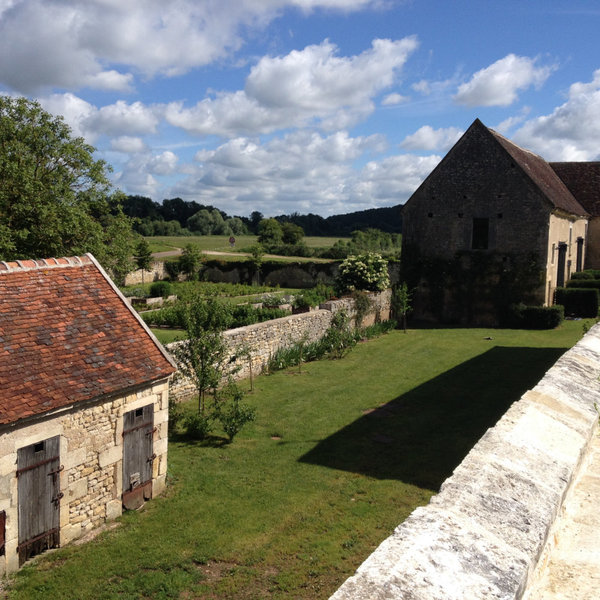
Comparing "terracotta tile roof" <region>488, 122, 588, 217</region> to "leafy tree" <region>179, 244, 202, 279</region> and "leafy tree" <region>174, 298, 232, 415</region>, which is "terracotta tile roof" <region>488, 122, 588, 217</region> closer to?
"leafy tree" <region>174, 298, 232, 415</region>

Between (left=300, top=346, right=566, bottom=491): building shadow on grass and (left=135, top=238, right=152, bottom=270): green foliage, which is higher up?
(left=135, top=238, right=152, bottom=270): green foliage

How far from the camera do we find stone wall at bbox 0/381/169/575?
7281 mm

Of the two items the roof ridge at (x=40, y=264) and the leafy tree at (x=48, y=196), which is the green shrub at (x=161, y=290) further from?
the roof ridge at (x=40, y=264)

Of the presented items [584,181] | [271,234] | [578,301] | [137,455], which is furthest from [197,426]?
[271,234]

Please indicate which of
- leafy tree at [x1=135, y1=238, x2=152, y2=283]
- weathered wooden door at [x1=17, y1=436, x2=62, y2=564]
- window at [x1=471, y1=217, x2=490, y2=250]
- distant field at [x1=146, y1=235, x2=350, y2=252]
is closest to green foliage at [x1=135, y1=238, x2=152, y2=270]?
leafy tree at [x1=135, y1=238, x2=152, y2=283]

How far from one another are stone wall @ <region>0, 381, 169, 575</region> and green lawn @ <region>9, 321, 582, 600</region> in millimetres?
347

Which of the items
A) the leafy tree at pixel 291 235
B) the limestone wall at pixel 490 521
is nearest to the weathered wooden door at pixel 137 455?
the limestone wall at pixel 490 521

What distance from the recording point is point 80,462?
8320 millimetres

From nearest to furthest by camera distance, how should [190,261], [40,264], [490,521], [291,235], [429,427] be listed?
[490,521], [40,264], [429,427], [190,261], [291,235]

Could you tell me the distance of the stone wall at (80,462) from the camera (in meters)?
7.28

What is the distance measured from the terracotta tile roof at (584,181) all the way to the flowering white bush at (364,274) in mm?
13456

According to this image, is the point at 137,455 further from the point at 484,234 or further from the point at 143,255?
the point at 143,255

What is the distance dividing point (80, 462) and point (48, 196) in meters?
15.5

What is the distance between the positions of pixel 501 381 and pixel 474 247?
11221 millimetres
